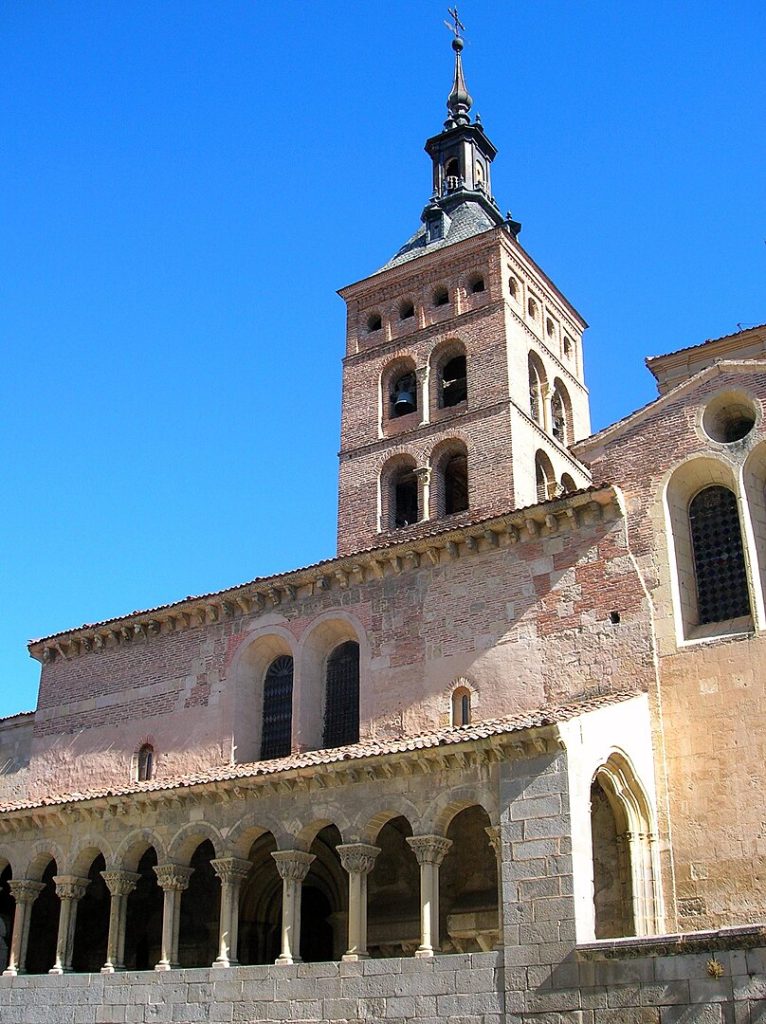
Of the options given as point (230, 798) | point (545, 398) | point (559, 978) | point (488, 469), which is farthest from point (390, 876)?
point (545, 398)

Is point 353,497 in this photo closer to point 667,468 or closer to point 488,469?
point 488,469

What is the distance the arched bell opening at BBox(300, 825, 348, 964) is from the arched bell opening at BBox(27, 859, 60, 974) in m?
5.34

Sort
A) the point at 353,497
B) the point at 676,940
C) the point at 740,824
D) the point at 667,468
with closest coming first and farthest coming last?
the point at 676,940, the point at 740,824, the point at 667,468, the point at 353,497

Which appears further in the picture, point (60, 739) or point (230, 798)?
point (60, 739)

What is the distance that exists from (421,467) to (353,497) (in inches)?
80.2

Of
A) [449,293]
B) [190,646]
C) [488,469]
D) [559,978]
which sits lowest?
[559,978]

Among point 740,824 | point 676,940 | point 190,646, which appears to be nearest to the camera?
point 676,940

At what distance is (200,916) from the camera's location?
923 inches

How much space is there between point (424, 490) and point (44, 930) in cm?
1283

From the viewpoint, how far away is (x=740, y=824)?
58.4ft

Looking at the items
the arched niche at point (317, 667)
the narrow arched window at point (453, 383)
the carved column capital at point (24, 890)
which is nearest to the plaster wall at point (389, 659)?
the arched niche at point (317, 667)

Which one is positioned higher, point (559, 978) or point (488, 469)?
point (488, 469)

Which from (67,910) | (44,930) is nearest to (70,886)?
(67,910)

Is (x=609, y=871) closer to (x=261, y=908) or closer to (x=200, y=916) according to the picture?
(x=261, y=908)
